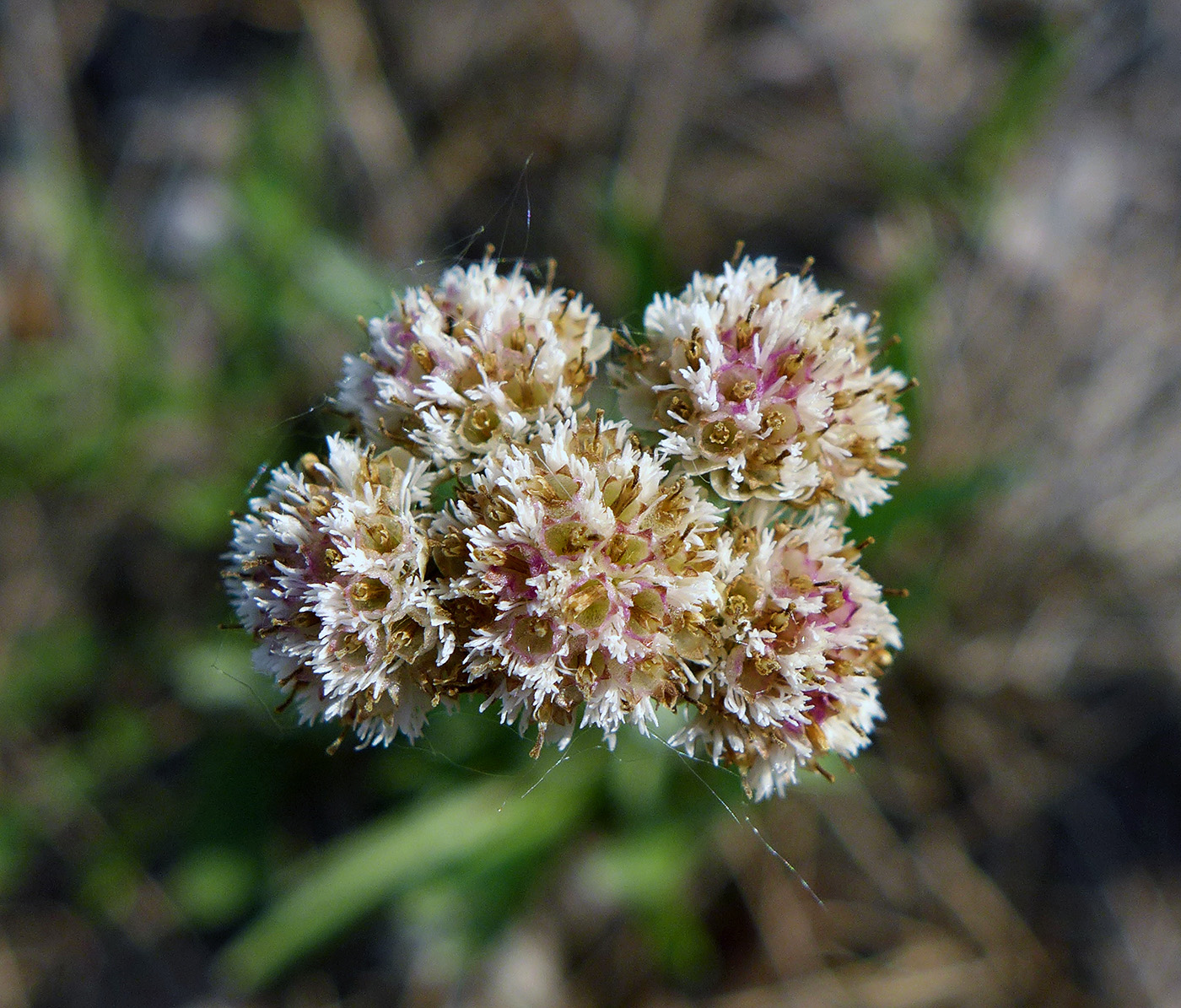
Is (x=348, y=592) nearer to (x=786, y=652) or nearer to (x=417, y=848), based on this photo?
(x=786, y=652)

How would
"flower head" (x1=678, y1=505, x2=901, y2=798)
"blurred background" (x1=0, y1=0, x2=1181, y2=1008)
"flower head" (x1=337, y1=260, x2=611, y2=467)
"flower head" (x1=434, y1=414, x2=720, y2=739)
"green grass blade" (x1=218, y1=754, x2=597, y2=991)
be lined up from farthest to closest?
"blurred background" (x1=0, y1=0, x2=1181, y2=1008), "green grass blade" (x1=218, y1=754, x2=597, y2=991), "flower head" (x1=337, y1=260, x2=611, y2=467), "flower head" (x1=678, y1=505, x2=901, y2=798), "flower head" (x1=434, y1=414, x2=720, y2=739)

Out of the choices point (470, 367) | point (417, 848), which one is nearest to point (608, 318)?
point (470, 367)

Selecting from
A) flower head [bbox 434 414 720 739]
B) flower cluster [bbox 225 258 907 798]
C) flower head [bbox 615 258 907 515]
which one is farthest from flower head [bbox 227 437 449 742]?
flower head [bbox 615 258 907 515]

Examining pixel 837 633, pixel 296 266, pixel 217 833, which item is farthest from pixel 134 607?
pixel 837 633

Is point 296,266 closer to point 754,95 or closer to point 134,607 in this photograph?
point 134,607

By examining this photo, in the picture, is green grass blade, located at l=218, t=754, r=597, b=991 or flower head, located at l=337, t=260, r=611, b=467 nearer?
flower head, located at l=337, t=260, r=611, b=467

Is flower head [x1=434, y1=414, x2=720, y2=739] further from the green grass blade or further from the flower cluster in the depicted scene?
the green grass blade
